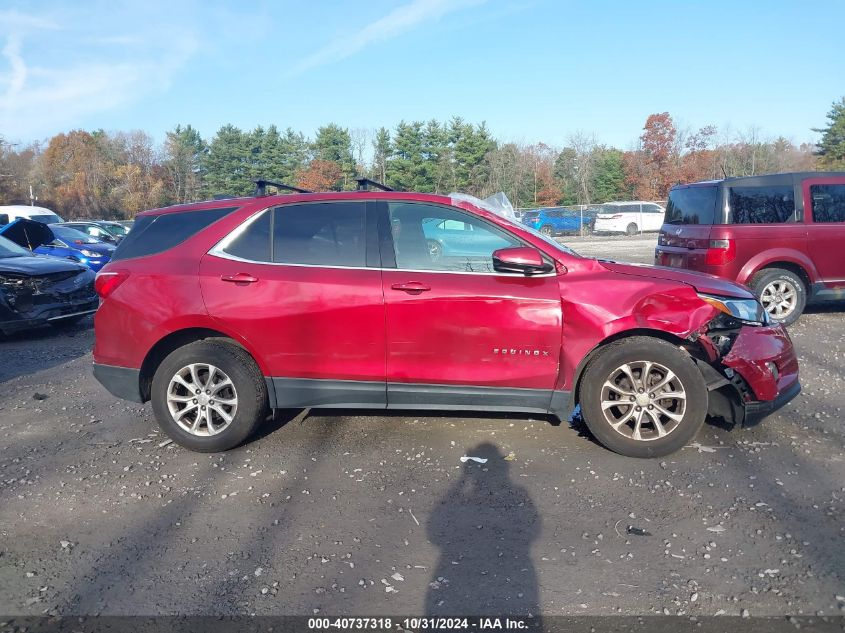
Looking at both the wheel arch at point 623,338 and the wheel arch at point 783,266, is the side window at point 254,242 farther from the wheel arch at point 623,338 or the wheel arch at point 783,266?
the wheel arch at point 783,266

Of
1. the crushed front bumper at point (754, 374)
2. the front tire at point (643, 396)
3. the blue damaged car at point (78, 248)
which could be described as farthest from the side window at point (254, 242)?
the blue damaged car at point (78, 248)

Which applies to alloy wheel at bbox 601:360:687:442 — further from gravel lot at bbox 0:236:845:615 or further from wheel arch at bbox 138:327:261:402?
wheel arch at bbox 138:327:261:402

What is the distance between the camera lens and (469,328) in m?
4.25

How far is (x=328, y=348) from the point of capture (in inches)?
173

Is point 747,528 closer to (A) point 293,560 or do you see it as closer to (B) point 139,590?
(A) point 293,560

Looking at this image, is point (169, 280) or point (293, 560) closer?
point (293, 560)

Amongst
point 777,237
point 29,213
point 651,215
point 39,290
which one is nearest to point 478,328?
point 777,237

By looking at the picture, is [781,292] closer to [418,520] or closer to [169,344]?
[418,520]

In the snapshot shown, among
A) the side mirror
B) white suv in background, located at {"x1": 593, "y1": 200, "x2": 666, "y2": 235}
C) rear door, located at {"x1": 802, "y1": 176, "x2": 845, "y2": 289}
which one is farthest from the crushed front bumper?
white suv in background, located at {"x1": 593, "y1": 200, "x2": 666, "y2": 235}

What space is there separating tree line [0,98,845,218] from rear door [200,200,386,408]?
3919 centimetres

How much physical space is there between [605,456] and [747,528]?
1.11 m

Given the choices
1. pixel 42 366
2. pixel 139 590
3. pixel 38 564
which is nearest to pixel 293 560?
pixel 139 590

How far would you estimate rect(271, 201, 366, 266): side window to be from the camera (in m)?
4.46

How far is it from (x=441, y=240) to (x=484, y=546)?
6.86 feet
